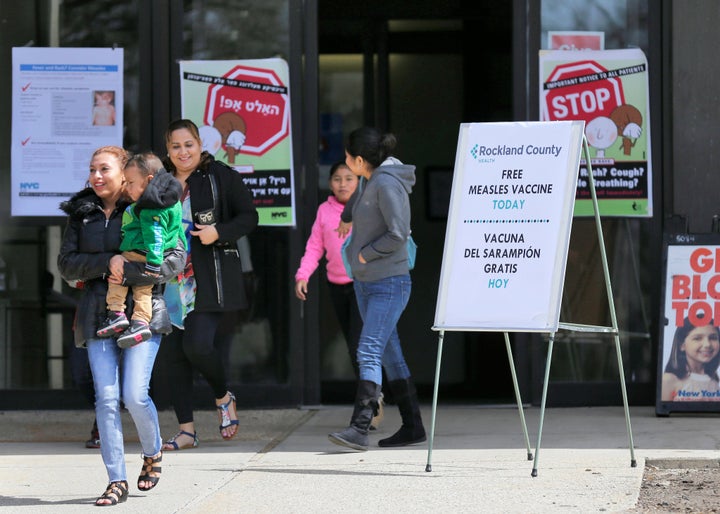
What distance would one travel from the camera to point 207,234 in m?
7.26

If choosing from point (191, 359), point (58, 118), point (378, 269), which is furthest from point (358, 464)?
point (58, 118)

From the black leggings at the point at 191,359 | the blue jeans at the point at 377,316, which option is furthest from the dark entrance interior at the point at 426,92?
the blue jeans at the point at 377,316

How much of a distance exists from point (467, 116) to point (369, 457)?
464 centimetres

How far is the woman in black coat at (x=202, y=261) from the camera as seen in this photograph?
288 inches

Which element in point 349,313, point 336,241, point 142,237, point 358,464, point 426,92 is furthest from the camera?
point 426,92

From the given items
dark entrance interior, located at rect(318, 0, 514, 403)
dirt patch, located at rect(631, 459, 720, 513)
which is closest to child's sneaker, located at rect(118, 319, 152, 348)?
dirt patch, located at rect(631, 459, 720, 513)

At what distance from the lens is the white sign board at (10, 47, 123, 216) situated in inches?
341

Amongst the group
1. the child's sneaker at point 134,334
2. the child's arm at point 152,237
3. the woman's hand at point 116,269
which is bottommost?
the child's sneaker at point 134,334

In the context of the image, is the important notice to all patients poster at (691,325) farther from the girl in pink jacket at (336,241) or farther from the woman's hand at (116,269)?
the woman's hand at (116,269)

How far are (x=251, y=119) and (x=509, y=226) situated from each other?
2820 mm

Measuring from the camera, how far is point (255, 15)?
8758mm

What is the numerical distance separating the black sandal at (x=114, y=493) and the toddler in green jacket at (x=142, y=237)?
0.62 meters

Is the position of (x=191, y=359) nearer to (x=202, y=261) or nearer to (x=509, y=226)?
(x=202, y=261)

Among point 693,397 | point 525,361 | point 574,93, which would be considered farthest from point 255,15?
point 693,397
